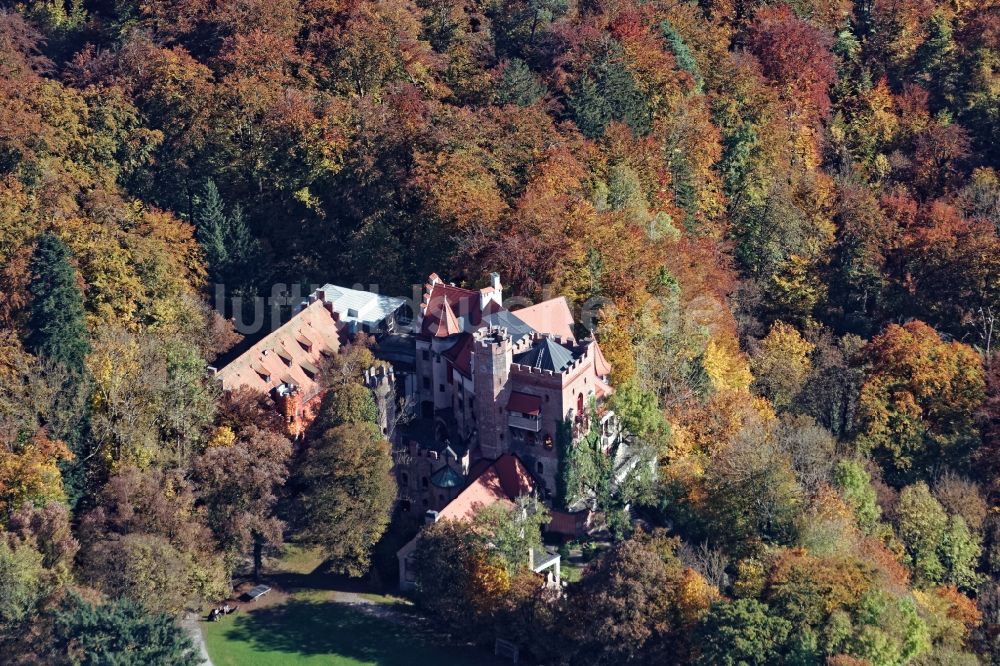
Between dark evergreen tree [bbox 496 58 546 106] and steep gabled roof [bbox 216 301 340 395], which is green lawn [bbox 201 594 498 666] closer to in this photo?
steep gabled roof [bbox 216 301 340 395]

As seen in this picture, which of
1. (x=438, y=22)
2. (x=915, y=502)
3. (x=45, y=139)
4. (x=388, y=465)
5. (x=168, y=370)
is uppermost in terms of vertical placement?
(x=438, y=22)

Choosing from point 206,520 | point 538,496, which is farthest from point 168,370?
point 538,496

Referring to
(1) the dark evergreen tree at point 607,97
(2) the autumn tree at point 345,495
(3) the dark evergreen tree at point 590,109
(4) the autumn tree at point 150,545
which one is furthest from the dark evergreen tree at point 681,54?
(4) the autumn tree at point 150,545

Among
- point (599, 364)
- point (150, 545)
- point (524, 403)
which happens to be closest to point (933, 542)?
point (599, 364)

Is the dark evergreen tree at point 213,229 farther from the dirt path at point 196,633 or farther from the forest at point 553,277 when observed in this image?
the dirt path at point 196,633

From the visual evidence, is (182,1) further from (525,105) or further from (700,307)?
(700,307)

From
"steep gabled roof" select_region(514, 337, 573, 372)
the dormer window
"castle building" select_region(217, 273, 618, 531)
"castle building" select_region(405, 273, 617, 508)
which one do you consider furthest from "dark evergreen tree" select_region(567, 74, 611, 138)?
the dormer window

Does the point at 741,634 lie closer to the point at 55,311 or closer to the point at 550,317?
the point at 550,317

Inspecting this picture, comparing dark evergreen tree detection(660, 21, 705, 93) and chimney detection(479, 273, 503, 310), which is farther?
dark evergreen tree detection(660, 21, 705, 93)
